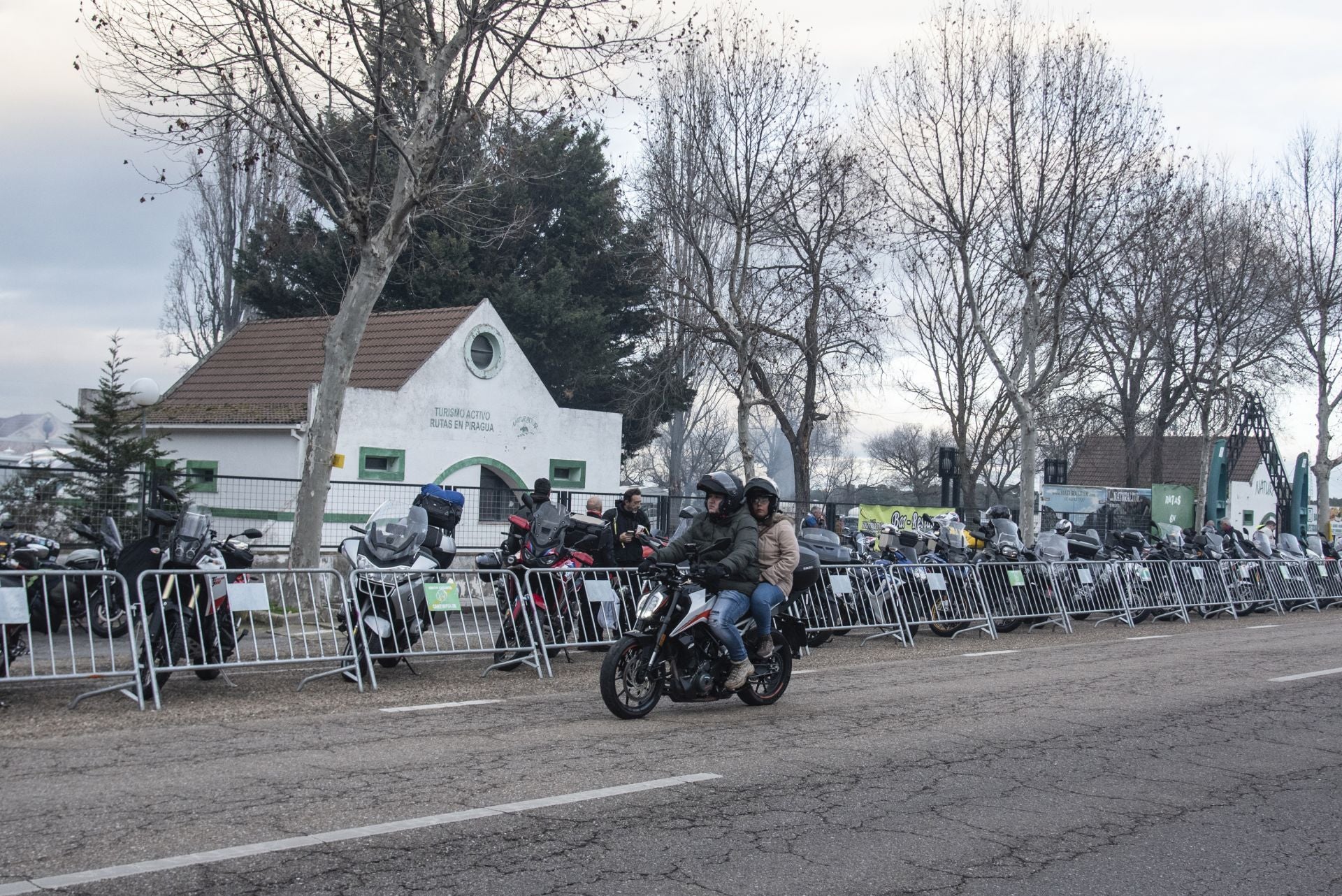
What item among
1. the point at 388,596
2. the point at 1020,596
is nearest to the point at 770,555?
the point at 388,596

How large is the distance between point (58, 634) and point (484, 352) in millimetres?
16252

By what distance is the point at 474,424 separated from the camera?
26609 mm

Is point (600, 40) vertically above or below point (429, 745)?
above

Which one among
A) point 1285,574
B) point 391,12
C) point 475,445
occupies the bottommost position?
point 1285,574

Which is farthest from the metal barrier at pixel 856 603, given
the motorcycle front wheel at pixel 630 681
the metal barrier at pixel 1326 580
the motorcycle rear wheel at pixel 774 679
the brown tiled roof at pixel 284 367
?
the metal barrier at pixel 1326 580

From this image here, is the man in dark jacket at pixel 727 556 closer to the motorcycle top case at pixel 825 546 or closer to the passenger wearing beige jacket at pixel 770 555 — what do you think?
the passenger wearing beige jacket at pixel 770 555

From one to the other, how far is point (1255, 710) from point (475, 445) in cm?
1870

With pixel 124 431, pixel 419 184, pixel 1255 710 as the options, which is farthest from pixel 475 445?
pixel 1255 710

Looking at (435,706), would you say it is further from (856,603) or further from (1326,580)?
(1326,580)

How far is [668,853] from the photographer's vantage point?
18.3 feet

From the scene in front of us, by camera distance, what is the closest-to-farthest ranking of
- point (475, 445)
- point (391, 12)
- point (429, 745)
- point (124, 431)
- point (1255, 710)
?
1. point (429, 745)
2. point (1255, 710)
3. point (391, 12)
4. point (124, 431)
5. point (475, 445)

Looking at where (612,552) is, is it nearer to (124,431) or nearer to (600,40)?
(600,40)

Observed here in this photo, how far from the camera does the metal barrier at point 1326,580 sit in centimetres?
2553

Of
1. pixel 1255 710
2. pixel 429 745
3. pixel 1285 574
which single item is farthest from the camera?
pixel 1285 574
